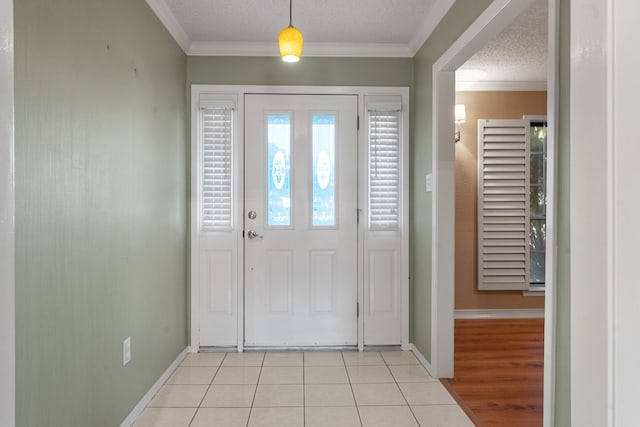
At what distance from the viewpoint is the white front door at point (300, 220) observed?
3.28m

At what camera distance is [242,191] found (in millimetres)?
3258

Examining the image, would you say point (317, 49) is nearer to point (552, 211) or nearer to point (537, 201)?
point (552, 211)

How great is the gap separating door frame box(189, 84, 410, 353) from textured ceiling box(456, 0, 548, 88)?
828mm

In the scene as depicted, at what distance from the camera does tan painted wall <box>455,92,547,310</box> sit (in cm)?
417

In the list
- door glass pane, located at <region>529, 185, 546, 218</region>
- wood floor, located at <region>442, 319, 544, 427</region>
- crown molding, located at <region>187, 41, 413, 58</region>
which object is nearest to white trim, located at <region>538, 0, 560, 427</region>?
wood floor, located at <region>442, 319, 544, 427</region>

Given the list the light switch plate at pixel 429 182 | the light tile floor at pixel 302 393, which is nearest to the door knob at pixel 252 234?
the light tile floor at pixel 302 393

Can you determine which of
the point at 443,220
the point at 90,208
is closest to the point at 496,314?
the point at 443,220

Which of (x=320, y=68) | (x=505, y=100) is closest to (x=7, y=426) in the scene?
(x=320, y=68)

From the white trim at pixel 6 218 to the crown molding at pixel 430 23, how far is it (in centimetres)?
248

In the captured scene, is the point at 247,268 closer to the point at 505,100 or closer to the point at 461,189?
the point at 461,189

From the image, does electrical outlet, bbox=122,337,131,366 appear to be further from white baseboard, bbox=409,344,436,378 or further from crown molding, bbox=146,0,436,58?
crown molding, bbox=146,0,436,58

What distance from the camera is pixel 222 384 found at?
2662 millimetres

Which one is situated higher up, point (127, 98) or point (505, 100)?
point (505, 100)

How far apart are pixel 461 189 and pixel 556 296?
9.11ft
